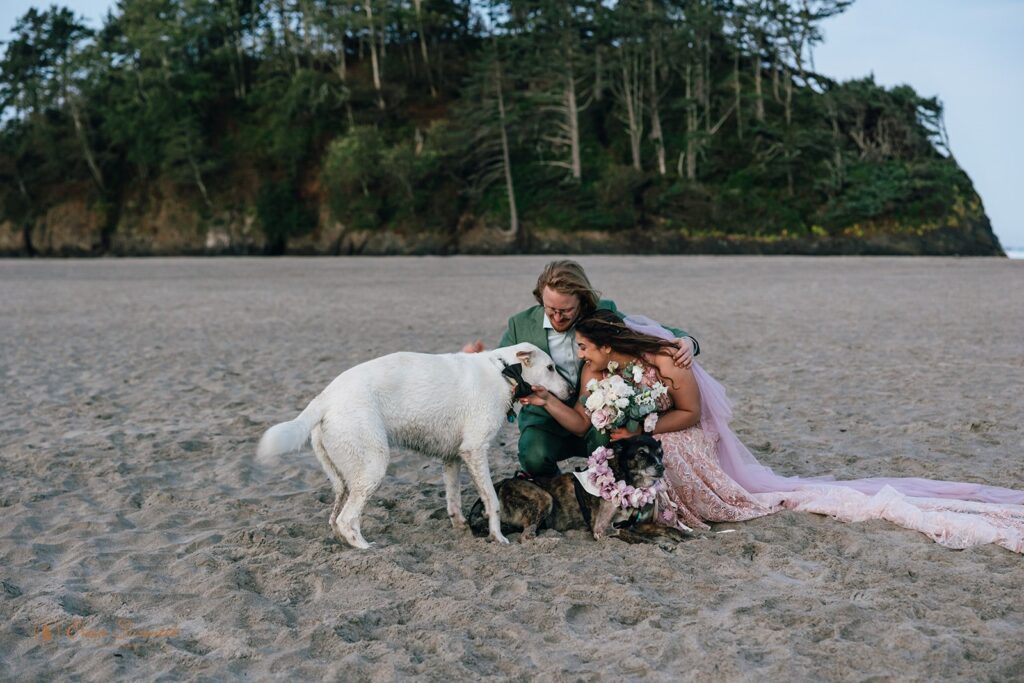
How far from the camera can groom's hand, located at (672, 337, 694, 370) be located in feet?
17.5

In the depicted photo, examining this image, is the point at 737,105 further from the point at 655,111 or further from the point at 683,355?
the point at 683,355

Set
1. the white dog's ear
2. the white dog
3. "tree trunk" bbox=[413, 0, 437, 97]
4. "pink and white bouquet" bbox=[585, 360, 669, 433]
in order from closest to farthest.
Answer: the white dog < "pink and white bouquet" bbox=[585, 360, 669, 433] < the white dog's ear < "tree trunk" bbox=[413, 0, 437, 97]

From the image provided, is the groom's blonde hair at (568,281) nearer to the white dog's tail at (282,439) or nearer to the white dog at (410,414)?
the white dog at (410,414)

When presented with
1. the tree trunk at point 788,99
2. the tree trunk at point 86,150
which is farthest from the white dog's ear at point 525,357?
the tree trunk at point 86,150

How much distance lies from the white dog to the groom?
15.0 inches

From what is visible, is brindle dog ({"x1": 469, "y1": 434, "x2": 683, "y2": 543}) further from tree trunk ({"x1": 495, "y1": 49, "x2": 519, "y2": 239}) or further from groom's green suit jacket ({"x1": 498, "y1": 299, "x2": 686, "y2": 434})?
tree trunk ({"x1": 495, "y1": 49, "x2": 519, "y2": 239})

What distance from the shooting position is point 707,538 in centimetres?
511

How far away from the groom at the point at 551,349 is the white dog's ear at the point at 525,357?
38 cm

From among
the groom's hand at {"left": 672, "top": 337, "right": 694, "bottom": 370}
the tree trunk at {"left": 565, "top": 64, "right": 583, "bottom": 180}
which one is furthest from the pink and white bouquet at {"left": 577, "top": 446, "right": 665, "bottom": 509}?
the tree trunk at {"left": 565, "top": 64, "right": 583, "bottom": 180}

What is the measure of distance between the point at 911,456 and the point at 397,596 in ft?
15.1

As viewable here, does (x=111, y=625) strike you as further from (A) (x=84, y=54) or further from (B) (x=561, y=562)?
(A) (x=84, y=54)

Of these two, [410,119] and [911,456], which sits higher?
[410,119]

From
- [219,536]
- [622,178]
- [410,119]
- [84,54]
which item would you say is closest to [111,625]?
[219,536]

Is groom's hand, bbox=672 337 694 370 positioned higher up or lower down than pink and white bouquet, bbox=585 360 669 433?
higher up
